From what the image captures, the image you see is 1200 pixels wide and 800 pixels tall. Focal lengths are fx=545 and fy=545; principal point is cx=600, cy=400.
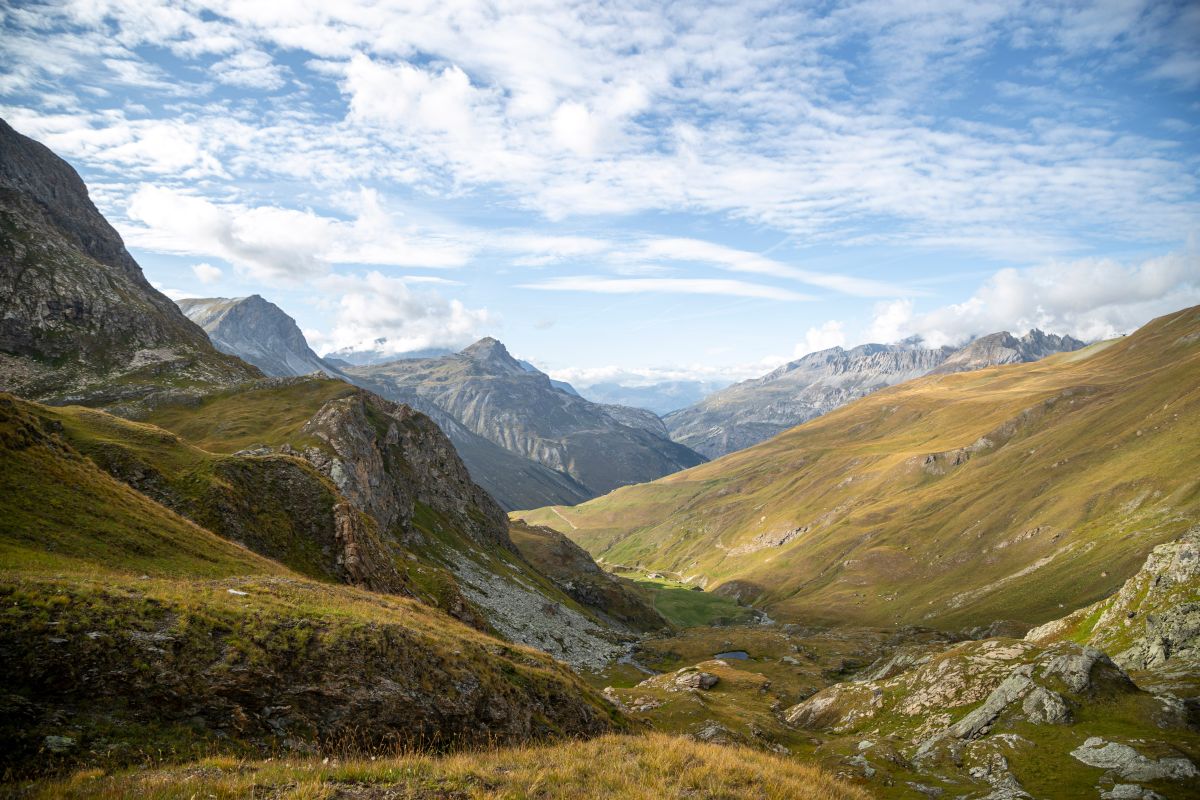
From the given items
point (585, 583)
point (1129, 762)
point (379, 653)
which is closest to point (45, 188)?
point (585, 583)

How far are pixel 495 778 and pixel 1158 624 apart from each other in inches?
2176

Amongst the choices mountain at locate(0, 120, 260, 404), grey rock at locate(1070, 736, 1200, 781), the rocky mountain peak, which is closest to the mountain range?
grey rock at locate(1070, 736, 1200, 781)

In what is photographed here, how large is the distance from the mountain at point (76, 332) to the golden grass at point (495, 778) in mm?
117261

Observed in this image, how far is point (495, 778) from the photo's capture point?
1570 cm

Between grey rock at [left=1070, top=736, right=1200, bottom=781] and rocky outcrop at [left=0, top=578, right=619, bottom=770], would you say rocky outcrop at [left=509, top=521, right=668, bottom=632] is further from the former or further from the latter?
rocky outcrop at [left=0, top=578, right=619, bottom=770]

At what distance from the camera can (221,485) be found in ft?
156

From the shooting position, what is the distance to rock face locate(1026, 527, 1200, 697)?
3800 cm

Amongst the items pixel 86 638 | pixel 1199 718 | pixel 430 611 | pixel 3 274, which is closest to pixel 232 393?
pixel 3 274

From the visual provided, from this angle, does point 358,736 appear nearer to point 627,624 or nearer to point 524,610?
point 524,610

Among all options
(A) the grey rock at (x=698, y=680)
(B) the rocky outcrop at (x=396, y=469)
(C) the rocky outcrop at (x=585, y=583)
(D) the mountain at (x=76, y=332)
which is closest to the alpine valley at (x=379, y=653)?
(D) the mountain at (x=76, y=332)

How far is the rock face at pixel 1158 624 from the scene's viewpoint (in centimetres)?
3800

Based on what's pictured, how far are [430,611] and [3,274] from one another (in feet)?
478

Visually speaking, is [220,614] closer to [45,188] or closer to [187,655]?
[187,655]

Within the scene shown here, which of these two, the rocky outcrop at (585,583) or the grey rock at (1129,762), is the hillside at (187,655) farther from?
the rocky outcrop at (585,583)
